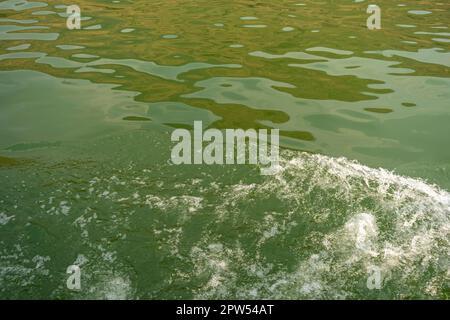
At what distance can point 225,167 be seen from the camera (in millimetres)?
5684

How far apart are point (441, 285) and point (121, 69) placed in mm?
7355

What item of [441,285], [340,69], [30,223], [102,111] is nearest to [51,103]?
[102,111]

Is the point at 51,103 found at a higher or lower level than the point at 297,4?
lower

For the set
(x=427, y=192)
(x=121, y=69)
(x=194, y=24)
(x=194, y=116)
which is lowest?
(x=427, y=192)

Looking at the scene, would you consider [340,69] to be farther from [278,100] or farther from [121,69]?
[121,69]

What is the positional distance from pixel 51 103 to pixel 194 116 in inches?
104

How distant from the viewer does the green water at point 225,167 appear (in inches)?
161

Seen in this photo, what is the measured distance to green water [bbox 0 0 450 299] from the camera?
4.08 meters

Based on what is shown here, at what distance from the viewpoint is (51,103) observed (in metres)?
7.77

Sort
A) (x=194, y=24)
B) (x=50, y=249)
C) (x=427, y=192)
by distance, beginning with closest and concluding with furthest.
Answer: (x=50, y=249) < (x=427, y=192) < (x=194, y=24)

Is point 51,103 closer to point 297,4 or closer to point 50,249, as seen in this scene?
point 50,249
